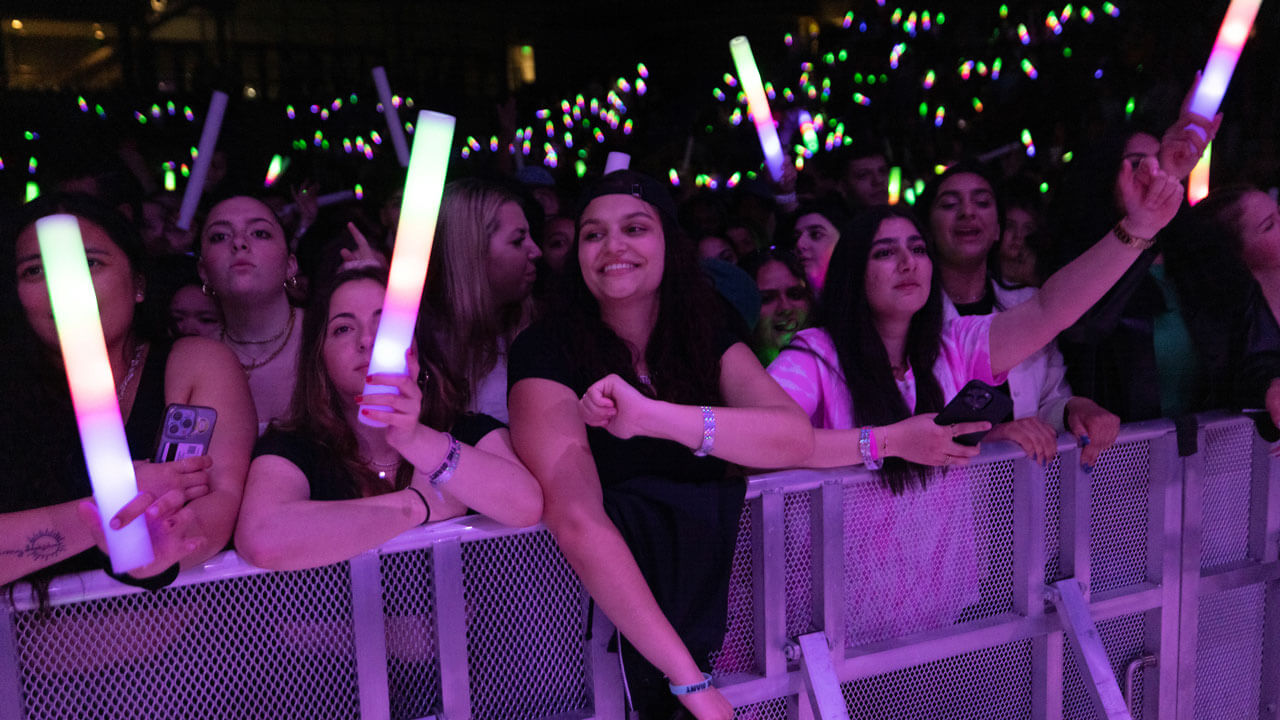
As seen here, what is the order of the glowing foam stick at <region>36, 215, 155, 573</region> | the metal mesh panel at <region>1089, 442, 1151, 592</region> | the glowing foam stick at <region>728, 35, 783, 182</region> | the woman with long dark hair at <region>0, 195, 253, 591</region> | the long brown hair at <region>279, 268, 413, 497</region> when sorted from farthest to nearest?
the glowing foam stick at <region>728, 35, 783, 182</region> → the metal mesh panel at <region>1089, 442, 1151, 592</region> → the long brown hair at <region>279, 268, 413, 497</region> → the woman with long dark hair at <region>0, 195, 253, 591</region> → the glowing foam stick at <region>36, 215, 155, 573</region>

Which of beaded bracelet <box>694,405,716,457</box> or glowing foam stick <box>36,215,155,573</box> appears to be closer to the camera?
glowing foam stick <box>36,215,155,573</box>

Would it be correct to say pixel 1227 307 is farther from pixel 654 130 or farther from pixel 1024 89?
pixel 654 130

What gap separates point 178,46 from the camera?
11641 mm

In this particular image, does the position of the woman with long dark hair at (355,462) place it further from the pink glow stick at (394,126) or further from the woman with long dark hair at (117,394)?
the pink glow stick at (394,126)

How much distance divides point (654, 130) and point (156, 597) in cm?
748

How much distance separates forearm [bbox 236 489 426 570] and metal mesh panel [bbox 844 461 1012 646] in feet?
3.03

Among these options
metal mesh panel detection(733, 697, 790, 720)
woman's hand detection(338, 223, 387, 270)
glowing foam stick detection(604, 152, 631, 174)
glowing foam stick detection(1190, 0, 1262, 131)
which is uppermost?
glowing foam stick detection(1190, 0, 1262, 131)

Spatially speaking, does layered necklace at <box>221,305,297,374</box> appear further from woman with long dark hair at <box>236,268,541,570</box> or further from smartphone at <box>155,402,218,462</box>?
smartphone at <box>155,402,218,462</box>

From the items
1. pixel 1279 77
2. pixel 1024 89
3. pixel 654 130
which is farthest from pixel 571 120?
pixel 1279 77

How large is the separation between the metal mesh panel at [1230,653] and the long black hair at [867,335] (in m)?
0.97

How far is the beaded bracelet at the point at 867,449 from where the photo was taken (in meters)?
2.04

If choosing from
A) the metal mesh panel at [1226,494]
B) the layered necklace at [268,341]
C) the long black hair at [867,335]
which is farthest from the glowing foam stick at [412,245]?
the metal mesh panel at [1226,494]

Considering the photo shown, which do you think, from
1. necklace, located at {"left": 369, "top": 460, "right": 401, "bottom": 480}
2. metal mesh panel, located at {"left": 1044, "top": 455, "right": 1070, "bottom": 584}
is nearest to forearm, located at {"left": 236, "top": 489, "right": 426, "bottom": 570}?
necklace, located at {"left": 369, "top": 460, "right": 401, "bottom": 480}

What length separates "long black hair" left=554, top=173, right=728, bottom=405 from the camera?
201 centimetres
